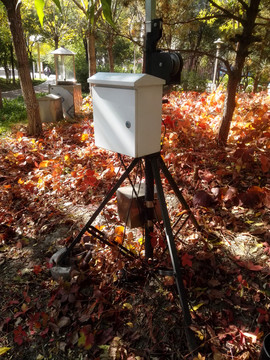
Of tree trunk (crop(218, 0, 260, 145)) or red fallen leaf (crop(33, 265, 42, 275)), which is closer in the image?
red fallen leaf (crop(33, 265, 42, 275))

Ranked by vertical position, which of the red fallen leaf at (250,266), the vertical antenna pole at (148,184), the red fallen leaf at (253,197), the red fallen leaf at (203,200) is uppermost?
the vertical antenna pole at (148,184)

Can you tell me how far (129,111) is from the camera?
1851 mm

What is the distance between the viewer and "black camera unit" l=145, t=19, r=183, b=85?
187 cm

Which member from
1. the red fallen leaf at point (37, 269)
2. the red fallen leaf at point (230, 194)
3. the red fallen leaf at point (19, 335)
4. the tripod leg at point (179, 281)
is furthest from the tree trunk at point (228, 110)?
the red fallen leaf at point (19, 335)

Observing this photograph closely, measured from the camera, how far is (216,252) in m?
2.66

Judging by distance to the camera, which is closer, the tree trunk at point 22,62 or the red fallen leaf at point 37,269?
the red fallen leaf at point 37,269

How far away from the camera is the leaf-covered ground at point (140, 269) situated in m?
2.05

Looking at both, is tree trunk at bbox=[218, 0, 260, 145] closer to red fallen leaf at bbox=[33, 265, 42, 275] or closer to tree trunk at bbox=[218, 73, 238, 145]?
tree trunk at bbox=[218, 73, 238, 145]

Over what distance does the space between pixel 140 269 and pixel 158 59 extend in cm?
174

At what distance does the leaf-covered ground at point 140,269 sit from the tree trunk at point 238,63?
0.74ft

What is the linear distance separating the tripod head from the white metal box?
9cm

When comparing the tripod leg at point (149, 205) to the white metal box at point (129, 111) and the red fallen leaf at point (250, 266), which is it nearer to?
the white metal box at point (129, 111)

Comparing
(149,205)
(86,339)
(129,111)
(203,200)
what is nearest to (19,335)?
(86,339)

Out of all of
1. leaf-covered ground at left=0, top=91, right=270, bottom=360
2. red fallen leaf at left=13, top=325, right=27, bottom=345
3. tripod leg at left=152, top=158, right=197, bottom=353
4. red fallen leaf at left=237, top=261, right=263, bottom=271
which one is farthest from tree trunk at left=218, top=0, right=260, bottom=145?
red fallen leaf at left=13, top=325, right=27, bottom=345
